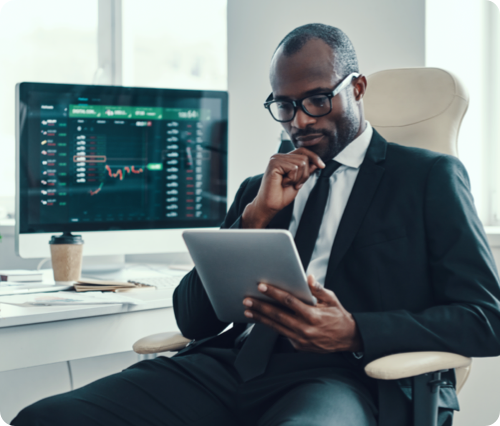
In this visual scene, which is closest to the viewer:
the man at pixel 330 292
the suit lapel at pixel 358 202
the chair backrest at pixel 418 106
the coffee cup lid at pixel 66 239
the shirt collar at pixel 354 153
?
the man at pixel 330 292

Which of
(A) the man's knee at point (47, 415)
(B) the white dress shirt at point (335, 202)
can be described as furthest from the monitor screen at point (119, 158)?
(A) the man's knee at point (47, 415)

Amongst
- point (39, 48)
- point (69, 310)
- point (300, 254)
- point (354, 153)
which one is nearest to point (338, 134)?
point (354, 153)

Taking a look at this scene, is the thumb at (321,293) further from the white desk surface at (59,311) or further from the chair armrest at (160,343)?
the white desk surface at (59,311)

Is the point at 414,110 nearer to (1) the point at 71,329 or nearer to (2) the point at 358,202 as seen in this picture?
(2) the point at 358,202

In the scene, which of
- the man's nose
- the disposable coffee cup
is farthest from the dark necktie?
the disposable coffee cup

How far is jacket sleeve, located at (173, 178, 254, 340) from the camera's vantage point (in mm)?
1278

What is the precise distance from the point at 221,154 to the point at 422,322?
3.50 ft

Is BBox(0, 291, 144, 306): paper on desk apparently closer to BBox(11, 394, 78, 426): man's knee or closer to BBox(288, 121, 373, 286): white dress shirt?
BBox(11, 394, 78, 426): man's knee

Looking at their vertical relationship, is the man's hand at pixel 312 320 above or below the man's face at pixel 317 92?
below

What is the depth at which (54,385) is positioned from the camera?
82.7 inches

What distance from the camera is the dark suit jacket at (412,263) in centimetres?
101

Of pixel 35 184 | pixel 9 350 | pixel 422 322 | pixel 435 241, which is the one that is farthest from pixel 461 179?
pixel 35 184

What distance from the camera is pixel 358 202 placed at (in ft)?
3.87

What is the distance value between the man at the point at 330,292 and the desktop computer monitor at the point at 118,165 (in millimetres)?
550
